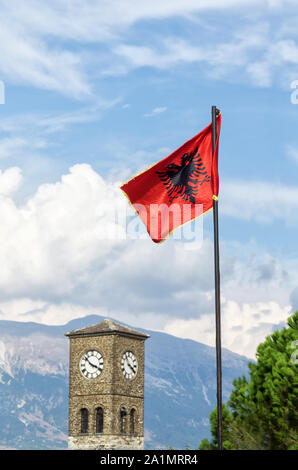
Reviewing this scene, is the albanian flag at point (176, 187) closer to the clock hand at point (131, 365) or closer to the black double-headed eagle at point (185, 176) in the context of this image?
Result: the black double-headed eagle at point (185, 176)

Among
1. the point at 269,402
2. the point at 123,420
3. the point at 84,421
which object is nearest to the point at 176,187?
the point at 269,402

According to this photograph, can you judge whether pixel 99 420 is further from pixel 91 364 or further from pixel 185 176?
pixel 185 176

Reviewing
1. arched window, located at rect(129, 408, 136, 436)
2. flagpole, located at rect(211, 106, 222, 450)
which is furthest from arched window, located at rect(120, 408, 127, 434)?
flagpole, located at rect(211, 106, 222, 450)

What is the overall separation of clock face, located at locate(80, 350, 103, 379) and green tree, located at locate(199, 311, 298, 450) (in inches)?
986

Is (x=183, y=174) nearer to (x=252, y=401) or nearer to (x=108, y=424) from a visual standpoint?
(x=252, y=401)

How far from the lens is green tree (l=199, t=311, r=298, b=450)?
4547 centimetres

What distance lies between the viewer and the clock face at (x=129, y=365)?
74.9m

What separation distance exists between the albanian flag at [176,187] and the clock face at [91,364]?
51.4 metres

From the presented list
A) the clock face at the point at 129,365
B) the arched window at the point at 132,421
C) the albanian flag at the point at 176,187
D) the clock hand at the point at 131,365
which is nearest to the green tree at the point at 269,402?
the albanian flag at the point at 176,187

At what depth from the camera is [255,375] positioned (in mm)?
48000
